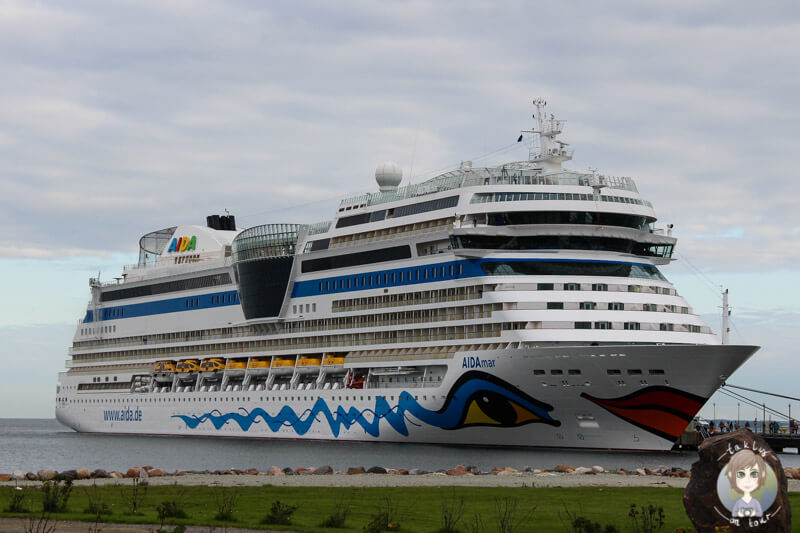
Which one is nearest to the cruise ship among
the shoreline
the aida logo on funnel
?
the aida logo on funnel

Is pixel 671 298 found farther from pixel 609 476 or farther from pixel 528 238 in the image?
pixel 609 476

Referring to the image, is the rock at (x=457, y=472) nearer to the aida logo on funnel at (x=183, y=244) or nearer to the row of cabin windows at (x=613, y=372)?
the row of cabin windows at (x=613, y=372)

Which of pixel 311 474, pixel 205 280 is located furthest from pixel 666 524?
pixel 205 280

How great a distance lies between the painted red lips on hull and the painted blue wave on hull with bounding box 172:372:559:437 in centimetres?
339

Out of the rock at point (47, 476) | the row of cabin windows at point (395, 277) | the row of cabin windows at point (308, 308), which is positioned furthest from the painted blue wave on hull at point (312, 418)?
the rock at point (47, 476)

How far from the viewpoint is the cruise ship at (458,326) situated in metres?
47.6

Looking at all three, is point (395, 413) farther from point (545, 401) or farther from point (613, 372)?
point (613, 372)

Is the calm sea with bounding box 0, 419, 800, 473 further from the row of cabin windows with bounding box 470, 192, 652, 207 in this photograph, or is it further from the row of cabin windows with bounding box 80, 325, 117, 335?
the row of cabin windows with bounding box 80, 325, 117, 335

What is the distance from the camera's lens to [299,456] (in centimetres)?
5116

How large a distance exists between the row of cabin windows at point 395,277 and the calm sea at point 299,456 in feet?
28.9

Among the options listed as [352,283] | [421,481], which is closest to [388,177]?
[352,283]

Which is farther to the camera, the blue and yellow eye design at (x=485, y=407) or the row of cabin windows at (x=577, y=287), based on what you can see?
the row of cabin windows at (x=577, y=287)

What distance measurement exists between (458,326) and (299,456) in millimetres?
10185

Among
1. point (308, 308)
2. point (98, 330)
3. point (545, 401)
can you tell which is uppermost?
point (308, 308)
